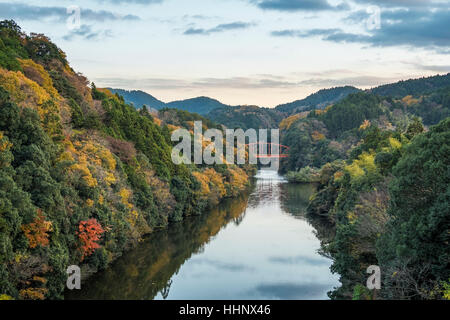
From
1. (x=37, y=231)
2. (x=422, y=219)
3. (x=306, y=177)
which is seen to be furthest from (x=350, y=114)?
(x=37, y=231)

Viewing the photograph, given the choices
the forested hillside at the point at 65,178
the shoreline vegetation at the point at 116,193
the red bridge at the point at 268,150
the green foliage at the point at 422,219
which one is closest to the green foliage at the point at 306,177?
the red bridge at the point at 268,150

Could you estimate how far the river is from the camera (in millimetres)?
29969

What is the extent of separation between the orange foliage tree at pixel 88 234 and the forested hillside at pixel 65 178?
2.3 inches

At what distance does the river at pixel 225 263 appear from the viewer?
98.3 ft

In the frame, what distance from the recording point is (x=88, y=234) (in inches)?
1136

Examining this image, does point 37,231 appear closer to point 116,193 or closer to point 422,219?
point 116,193

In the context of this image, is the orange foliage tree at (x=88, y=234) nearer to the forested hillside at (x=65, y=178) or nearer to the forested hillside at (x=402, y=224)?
the forested hillside at (x=65, y=178)

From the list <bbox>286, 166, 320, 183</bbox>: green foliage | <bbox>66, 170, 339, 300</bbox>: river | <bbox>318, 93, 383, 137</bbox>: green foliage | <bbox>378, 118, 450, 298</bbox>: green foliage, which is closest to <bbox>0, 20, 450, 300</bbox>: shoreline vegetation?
<bbox>378, 118, 450, 298</bbox>: green foliage

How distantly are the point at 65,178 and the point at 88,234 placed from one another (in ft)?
12.0

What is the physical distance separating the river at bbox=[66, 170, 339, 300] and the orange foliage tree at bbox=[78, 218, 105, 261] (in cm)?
231

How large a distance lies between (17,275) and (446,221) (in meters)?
18.2

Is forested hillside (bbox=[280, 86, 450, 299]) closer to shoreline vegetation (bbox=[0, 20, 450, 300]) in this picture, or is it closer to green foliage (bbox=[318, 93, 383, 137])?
shoreline vegetation (bbox=[0, 20, 450, 300])
